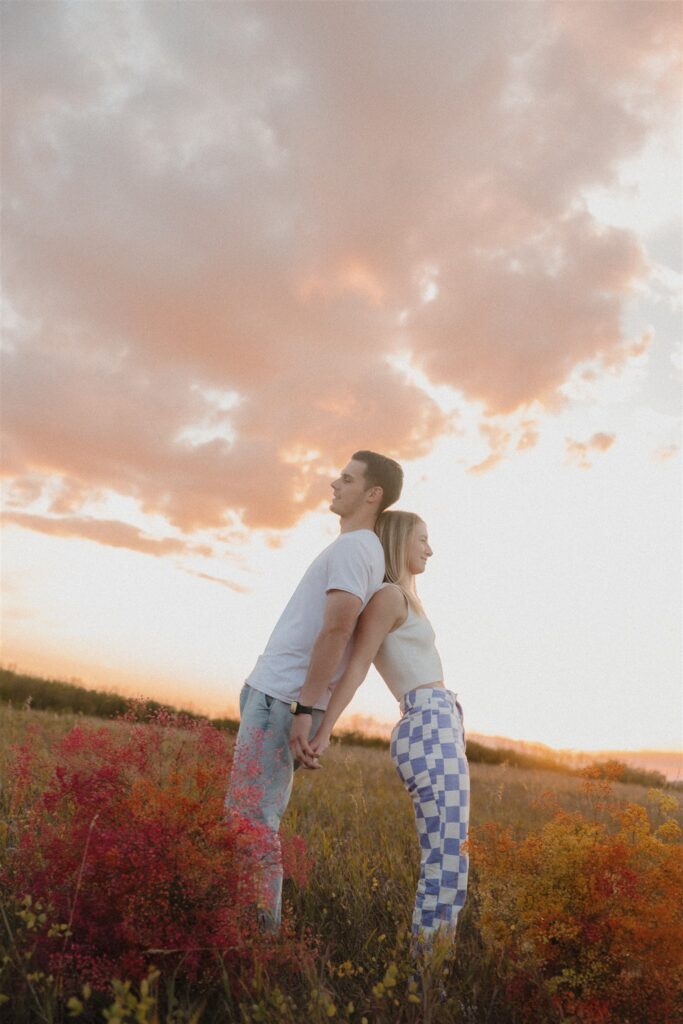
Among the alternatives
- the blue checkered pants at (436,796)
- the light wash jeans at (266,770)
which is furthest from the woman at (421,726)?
the light wash jeans at (266,770)

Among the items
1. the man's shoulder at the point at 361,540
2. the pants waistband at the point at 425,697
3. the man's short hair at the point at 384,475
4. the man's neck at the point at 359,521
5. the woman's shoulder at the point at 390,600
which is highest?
the man's short hair at the point at 384,475

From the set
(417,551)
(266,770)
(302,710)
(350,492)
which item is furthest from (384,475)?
(266,770)

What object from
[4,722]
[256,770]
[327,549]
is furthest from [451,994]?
[4,722]

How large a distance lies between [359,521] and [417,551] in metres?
0.37

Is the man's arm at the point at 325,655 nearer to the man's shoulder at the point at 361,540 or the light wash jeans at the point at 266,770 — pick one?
the light wash jeans at the point at 266,770

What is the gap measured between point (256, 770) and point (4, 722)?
8469 mm

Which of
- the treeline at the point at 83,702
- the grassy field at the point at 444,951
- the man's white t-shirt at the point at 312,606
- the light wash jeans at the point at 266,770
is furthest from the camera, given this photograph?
the treeline at the point at 83,702

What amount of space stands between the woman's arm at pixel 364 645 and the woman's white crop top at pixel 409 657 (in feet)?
0.22

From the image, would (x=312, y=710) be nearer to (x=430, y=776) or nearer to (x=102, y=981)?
(x=430, y=776)

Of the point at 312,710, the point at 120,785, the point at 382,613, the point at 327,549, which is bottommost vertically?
the point at 120,785

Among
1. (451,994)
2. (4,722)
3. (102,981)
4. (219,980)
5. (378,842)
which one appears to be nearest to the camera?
(102,981)

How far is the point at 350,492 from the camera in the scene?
4.71m

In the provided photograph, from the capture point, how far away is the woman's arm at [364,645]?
13.8ft

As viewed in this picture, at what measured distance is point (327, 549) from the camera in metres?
4.52
